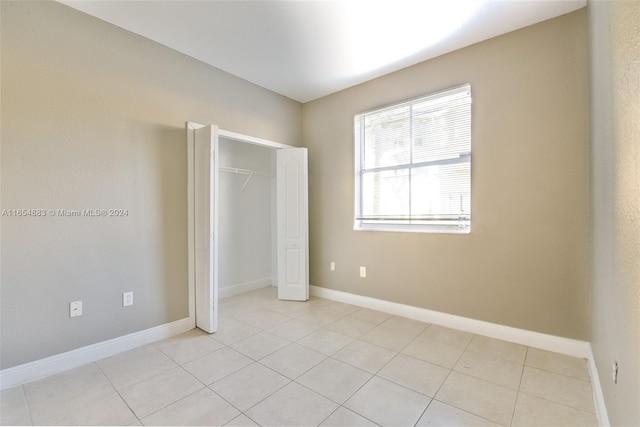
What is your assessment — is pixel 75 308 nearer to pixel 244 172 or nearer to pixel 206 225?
pixel 206 225

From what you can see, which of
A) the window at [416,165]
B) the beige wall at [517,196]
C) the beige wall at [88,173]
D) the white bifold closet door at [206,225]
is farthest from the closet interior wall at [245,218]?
the beige wall at [517,196]

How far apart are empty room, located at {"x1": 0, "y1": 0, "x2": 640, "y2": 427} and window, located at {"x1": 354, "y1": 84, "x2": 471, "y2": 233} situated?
0.02 metres

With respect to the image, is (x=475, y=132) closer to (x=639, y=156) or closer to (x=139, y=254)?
(x=639, y=156)

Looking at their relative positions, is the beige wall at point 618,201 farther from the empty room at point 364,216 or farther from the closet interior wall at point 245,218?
the closet interior wall at point 245,218

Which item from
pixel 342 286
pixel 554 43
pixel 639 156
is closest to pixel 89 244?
pixel 342 286

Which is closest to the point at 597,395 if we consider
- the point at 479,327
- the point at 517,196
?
the point at 479,327

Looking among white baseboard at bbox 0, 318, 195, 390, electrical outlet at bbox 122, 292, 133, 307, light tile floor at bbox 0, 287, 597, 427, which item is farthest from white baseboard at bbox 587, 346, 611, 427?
electrical outlet at bbox 122, 292, 133, 307

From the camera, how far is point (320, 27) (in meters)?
2.41

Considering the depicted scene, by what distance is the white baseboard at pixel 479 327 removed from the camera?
224 centimetres

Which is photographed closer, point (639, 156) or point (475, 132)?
point (639, 156)

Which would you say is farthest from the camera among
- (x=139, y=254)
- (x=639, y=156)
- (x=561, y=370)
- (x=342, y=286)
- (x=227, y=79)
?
(x=342, y=286)

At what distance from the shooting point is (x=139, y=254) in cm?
254

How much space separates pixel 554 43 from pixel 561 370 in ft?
8.46

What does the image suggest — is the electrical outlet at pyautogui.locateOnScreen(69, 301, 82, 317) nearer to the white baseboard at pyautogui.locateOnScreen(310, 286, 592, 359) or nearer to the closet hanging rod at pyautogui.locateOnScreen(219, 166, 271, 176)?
the closet hanging rod at pyautogui.locateOnScreen(219, 166, 271, 176)
